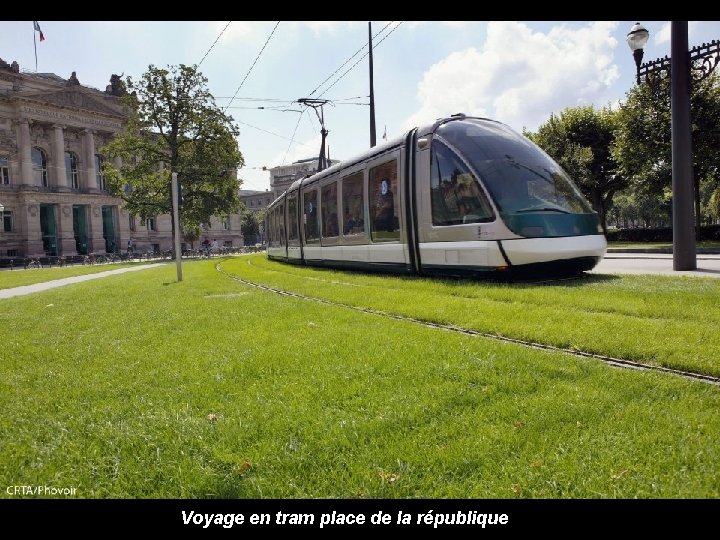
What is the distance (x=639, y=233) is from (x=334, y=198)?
27.7m

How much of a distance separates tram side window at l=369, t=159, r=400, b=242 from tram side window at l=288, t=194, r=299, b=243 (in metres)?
7.74

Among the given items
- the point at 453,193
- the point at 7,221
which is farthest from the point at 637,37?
the point at 7,221

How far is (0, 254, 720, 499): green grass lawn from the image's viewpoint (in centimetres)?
250

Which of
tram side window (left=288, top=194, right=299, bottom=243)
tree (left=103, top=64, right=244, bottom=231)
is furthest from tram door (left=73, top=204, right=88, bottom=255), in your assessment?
tram side window (left=288, top=194, right=299, bottom=243)

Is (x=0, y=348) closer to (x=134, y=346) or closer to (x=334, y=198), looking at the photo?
(x=134, y=346)

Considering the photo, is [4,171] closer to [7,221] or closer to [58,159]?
[58,159]

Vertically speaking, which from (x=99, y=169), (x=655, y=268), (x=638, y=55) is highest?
(x=99, y=169)

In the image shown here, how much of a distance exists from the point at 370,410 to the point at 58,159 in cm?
7500

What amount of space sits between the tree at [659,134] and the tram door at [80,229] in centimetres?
6609

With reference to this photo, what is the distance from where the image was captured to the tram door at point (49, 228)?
65.2 metres

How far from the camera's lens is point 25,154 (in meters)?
62.5

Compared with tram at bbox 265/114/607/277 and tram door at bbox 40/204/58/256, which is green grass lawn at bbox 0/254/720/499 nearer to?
tram at bbox 265/114/607/277

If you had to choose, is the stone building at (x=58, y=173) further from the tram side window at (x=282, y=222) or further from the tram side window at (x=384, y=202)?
the tram side window at (x=384, y=202)
